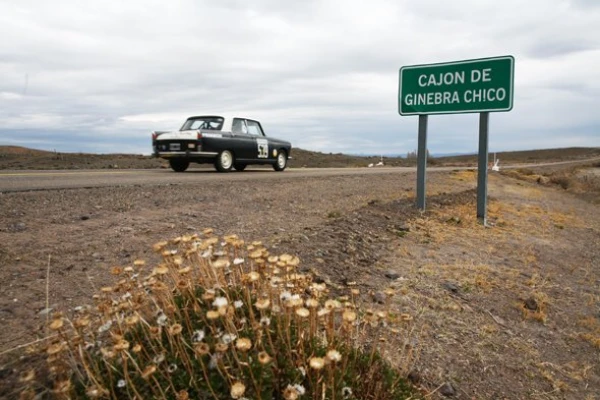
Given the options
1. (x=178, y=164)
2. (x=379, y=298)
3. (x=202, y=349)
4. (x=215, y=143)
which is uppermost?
(x=215, y=143)

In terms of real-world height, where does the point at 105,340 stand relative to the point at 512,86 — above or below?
below

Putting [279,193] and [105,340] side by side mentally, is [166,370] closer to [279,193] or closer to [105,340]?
[105,340]

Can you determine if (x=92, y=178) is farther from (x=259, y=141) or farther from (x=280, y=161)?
(x=280, y=161)

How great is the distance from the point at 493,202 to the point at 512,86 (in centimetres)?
321

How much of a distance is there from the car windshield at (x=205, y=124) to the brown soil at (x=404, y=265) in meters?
6.22

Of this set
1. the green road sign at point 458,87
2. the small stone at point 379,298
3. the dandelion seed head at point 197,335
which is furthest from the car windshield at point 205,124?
the dandelion seed head at point 197,335

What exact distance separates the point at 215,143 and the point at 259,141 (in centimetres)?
212

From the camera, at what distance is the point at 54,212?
5570 millimetres

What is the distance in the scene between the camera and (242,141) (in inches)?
581

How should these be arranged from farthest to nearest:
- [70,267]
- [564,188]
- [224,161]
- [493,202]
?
[564,188], [224,161], [493,202], [70,267]

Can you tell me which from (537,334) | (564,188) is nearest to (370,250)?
(537,334)

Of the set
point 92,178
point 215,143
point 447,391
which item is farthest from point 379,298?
point 215,143

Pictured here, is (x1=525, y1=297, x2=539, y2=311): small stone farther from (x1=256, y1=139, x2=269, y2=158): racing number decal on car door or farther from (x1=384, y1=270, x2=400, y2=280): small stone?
(x1=256, y1=139, x2=269, y2=158): racing number decal on car door

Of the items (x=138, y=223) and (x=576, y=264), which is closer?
(x=138, y=223)
